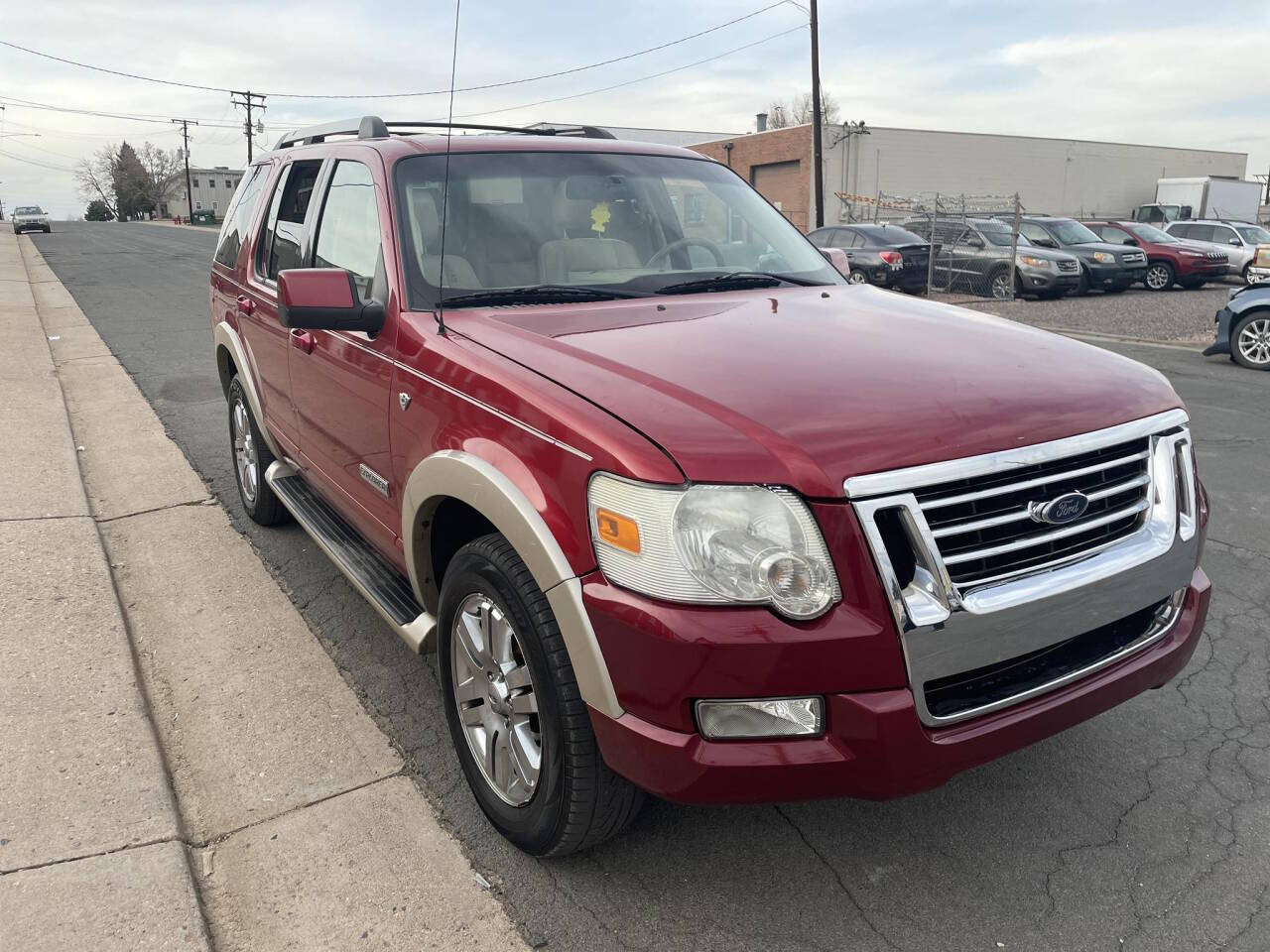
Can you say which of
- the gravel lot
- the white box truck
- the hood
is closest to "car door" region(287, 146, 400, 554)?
the hood

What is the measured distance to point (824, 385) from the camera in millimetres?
2385

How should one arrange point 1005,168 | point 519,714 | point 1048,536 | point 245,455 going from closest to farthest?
point 1048,536 < point 519,714 < point 245,455 < point 1005,168

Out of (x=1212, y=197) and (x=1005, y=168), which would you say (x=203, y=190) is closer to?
(x=1005, y=168)

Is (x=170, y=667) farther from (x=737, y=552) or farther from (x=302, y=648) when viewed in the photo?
(x=737, y=552)

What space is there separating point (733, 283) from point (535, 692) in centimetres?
183

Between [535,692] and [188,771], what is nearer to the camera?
[535,692]

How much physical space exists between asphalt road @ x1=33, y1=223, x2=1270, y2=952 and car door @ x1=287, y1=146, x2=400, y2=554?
0.74 m

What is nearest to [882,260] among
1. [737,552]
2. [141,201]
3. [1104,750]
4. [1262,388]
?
[1262,388]

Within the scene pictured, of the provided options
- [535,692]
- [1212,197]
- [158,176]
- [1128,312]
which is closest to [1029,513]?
[535,692]

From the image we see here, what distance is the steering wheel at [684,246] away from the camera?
360 cm

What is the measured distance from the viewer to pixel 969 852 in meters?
2.71

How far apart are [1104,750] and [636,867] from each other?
1613 mm

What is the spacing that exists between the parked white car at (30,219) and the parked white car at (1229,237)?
51.0 meters

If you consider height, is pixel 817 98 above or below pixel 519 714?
above
